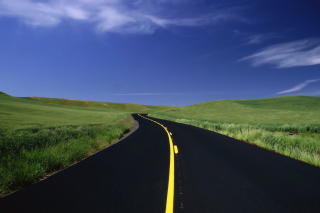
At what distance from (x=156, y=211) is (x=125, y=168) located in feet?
9.34

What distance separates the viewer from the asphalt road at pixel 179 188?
3535 mm

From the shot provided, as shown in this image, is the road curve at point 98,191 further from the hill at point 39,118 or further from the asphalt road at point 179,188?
the hill at point 39,118

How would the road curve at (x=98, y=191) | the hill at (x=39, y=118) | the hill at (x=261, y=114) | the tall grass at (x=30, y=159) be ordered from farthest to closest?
the hill at (x=261, y=114) → the hill at (x=39, y=118) → the tall grass at (x=30, y=159) → the road curve at (x=98, y=191)

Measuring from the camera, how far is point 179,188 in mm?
4391

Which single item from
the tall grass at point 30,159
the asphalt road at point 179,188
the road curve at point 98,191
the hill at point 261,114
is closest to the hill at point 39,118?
the tall grass at point 30,159

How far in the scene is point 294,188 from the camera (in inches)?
174

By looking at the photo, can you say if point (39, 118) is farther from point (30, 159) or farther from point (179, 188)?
point (179, 188)

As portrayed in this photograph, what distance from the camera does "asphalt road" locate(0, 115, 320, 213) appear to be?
3535 millimetres

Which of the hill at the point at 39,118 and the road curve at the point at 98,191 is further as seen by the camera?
the hill at the point at 39,118

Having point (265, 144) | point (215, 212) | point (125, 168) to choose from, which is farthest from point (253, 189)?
point (265, 144)

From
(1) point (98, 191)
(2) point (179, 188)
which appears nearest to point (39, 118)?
(1) point (98, 191)

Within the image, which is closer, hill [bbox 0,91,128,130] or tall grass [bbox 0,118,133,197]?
tall grass [bbox 0,118,133,197]

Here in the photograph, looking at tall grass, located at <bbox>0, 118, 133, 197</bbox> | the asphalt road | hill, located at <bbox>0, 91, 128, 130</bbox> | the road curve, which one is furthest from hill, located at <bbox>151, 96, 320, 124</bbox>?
the road curve

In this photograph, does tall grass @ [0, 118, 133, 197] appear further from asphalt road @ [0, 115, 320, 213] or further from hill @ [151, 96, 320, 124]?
hill @ [151, 96, 320, 124]
